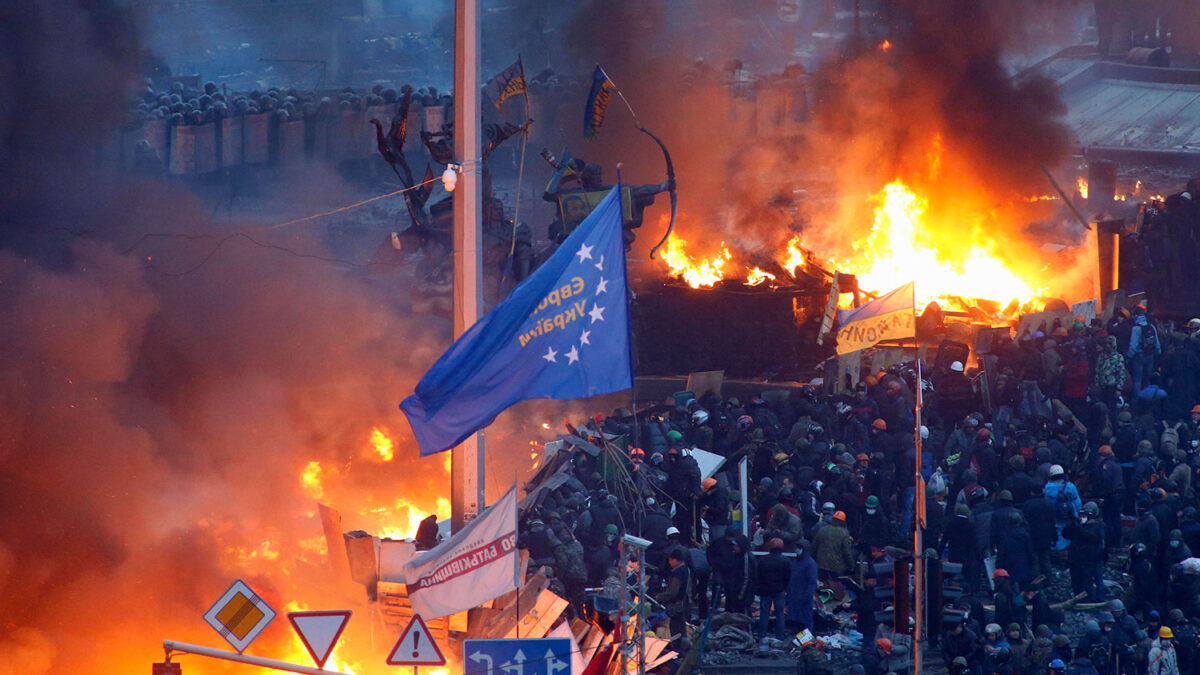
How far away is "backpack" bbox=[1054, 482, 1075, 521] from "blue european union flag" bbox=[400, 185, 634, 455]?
6203mm

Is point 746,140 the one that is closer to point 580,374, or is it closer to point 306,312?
point 306,312

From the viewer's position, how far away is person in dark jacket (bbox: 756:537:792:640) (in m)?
11.8

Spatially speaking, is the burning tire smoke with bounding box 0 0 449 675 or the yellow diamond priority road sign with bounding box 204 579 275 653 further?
the burning tire smoke with bounding box 0 0 449 675

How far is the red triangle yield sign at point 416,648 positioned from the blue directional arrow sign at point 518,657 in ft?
0.66

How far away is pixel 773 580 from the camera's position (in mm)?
11898

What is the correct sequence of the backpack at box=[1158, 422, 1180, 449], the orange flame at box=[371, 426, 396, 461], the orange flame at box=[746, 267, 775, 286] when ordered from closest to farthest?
the backpack at box=[1158, 422, 1180, 449], the orange flame at box=[371, 426, 396, 461], the orange flame at box=[746, 267, 775, 286]

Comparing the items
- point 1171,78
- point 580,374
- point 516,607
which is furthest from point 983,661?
point 1171,78

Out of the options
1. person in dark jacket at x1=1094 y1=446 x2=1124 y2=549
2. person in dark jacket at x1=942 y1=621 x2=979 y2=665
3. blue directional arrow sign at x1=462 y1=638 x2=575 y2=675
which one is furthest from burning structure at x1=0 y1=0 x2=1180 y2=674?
person in dark jacket at x1=1094 y1=446 x2=1124 y2=549

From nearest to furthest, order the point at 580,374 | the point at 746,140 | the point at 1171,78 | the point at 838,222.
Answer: the point at 580,374
the point at 838,222
the point at 746,140
the point at 1171,78

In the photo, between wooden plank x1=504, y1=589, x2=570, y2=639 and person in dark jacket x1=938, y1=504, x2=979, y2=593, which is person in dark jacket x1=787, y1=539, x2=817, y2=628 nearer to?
person in dark jacket x1=938, y1=504, x2=979, y2=593

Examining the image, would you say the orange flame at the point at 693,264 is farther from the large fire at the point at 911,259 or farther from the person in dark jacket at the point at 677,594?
the person in dark jacket at the point at 677,594

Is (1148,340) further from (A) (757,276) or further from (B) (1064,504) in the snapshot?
(A) (757,276)

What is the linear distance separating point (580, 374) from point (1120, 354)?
33.8ft

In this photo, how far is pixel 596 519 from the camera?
12.7 m
